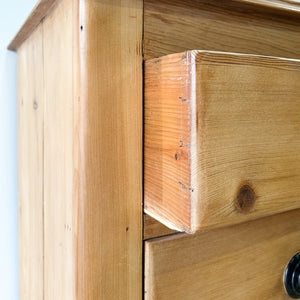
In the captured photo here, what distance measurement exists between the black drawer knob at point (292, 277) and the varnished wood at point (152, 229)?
24 cm

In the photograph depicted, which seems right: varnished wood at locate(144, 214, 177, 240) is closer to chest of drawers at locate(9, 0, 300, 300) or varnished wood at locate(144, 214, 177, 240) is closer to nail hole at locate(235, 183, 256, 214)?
chest of drawers at locate(9, 0, 300, 300)

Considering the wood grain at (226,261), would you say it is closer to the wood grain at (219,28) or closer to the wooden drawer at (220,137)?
the wooden drawer at (220,137)

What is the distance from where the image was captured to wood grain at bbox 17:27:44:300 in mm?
604

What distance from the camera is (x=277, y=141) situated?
1.29 ft

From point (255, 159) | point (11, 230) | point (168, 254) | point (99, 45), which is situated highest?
point (99, 45)

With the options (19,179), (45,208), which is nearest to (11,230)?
(19,179)

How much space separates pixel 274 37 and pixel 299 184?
23cm

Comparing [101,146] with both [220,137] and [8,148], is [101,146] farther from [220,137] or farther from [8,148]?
[8,148]

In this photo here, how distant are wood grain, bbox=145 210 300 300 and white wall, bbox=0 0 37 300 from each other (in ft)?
1.81

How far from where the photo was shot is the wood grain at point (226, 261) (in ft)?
1.46

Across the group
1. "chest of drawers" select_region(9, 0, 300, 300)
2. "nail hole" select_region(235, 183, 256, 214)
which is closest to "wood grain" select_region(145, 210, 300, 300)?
"chest of drawers" select_region(9, 0, 300, 300)

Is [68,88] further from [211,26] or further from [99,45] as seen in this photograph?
[211,26]

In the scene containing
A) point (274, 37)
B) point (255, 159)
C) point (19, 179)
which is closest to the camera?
point (255, 159)

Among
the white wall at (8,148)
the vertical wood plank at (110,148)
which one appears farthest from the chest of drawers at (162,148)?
the white wall at (8,148)
